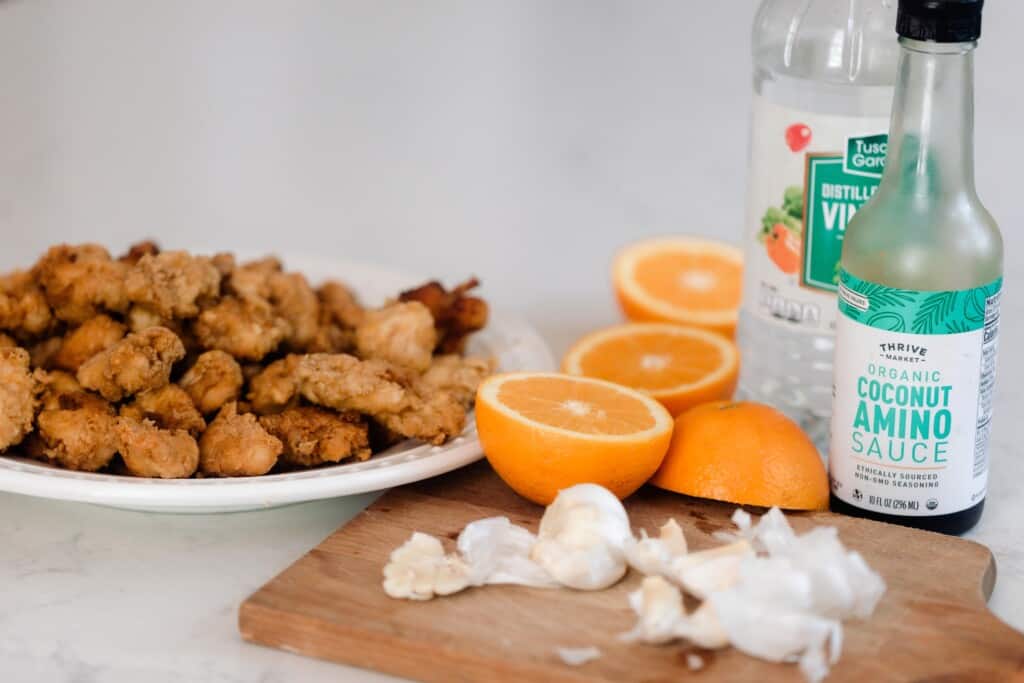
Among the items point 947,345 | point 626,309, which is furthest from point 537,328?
point 947,345

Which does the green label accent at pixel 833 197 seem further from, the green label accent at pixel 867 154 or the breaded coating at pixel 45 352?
the breaded coating at pixel 45 352

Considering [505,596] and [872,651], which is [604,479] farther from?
[872,651]

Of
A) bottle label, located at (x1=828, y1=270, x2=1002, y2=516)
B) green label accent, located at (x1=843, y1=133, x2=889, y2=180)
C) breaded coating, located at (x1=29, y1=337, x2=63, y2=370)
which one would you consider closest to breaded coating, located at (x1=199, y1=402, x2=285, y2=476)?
breaded coating, located at (x1=29, y1=337, x2=63, y2=370)

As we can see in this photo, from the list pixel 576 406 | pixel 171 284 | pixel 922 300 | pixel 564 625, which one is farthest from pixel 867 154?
pixel 171 284

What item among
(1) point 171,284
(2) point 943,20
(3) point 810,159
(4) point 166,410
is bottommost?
(4) point 166,410

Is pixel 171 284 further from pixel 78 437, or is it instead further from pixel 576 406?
pixel 576 406

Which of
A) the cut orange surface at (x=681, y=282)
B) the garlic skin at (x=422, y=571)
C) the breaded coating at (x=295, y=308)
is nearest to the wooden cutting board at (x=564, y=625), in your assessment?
the garlic skin at (x=422, y=571)
